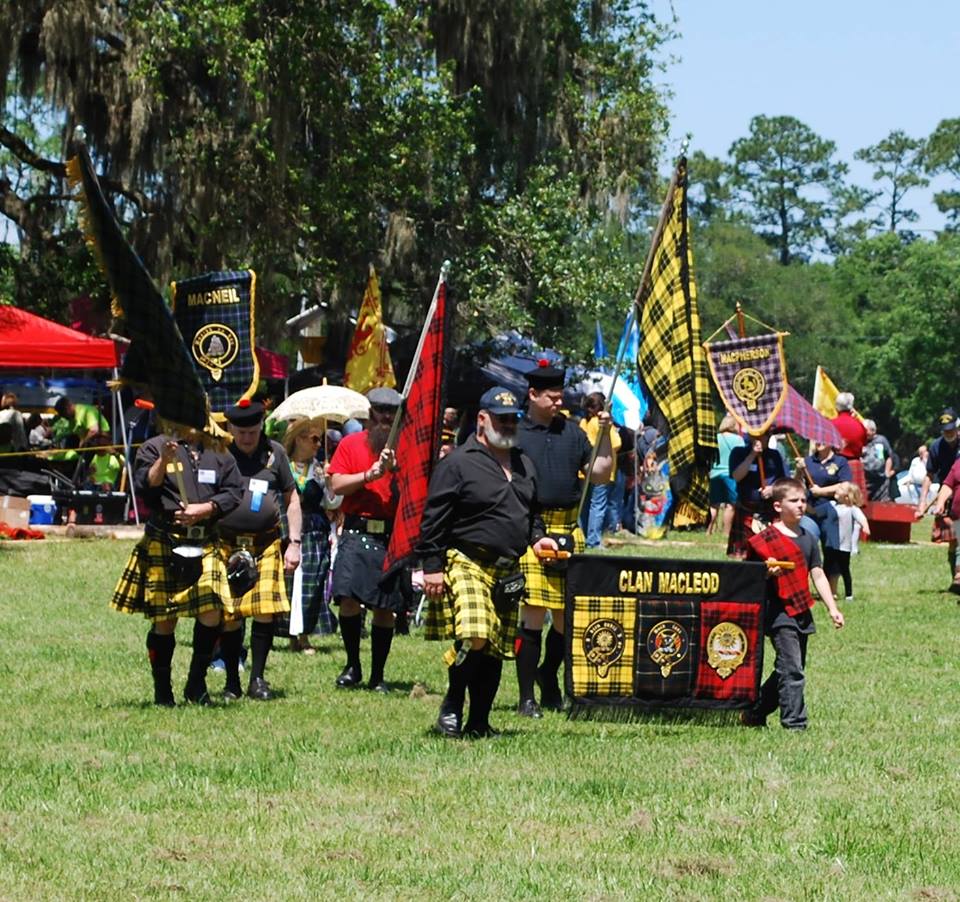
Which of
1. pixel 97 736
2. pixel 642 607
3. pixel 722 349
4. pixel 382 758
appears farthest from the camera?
pixel 722 349

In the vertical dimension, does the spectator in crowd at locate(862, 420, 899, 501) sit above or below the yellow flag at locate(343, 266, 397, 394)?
below

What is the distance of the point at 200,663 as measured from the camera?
10812mm

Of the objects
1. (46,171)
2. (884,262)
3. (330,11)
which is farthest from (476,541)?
(884,262)

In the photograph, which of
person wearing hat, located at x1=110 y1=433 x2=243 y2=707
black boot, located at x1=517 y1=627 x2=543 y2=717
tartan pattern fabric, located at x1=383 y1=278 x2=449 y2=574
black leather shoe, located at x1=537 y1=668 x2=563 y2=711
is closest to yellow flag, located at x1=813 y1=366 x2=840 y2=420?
black leather shoe, located at x1=537 y1=668 x2=563 y2=711

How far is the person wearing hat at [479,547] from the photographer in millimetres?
9406

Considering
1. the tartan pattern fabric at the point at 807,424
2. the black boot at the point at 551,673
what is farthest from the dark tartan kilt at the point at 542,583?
the tartan pattern fabric at the point at 807,424

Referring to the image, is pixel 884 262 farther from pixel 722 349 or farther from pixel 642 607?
pixel 642 607

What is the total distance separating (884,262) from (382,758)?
246 ft

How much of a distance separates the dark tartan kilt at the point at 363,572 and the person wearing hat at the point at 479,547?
205 cm

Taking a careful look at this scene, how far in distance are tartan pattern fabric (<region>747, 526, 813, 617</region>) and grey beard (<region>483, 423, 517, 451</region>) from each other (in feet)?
5.59

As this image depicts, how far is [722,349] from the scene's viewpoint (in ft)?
54.1

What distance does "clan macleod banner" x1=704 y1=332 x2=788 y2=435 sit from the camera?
52.9ft

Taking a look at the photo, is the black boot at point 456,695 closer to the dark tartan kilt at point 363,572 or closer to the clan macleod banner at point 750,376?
the dark tartan kilt at point 363,572

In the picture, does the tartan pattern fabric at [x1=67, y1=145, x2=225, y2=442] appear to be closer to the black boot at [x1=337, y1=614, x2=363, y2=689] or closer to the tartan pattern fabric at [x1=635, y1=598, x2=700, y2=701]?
the black boot at [x1=337, y1=614, x2=363, y2=689]
